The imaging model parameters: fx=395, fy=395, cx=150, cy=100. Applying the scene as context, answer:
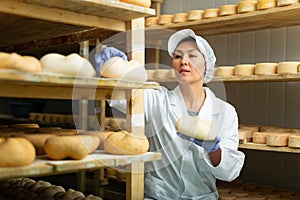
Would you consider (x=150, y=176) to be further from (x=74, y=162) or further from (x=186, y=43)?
(x=74, y=162)

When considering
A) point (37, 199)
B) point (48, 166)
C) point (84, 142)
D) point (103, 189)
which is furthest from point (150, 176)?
point (103, 189)

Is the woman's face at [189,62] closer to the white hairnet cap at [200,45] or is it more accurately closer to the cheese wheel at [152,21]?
the white hairnet cap at [200,45]

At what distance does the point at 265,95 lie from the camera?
2988 millimetres

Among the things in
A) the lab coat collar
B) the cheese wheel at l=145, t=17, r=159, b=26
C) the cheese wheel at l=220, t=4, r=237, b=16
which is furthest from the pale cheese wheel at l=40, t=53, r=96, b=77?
the cheese wheel at l=145, t=17, r=159, b=26

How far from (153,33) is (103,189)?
137cm

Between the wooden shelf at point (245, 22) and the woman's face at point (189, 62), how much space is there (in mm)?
518

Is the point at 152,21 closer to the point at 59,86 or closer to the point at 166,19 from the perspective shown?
the point at 166,19

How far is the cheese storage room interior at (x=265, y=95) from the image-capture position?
283 cm

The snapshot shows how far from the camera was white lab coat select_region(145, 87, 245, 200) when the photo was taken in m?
2.06

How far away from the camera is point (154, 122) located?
2096 mm

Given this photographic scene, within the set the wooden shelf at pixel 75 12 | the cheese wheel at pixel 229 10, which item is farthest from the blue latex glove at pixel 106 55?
the cheese wheel at pixel 229 10

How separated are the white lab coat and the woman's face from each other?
0.59ft

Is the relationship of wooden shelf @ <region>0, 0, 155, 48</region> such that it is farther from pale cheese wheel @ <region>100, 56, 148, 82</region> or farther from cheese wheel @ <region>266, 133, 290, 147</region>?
cheese wheel @ <region>266, 133, 290, 147</region>

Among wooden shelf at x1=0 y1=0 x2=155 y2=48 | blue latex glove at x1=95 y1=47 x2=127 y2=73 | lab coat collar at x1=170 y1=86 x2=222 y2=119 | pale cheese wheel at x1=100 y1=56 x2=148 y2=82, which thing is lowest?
lab coat collar at x1=170 y1=86 x2=222 y2=119
